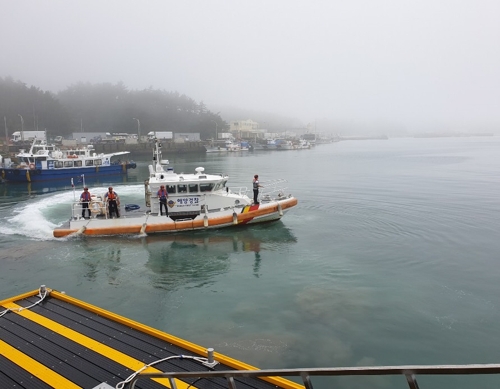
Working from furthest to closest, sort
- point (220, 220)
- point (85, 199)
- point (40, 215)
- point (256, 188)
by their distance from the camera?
point (40, 215)
point (256, 188)
point (85, 199)
point (220, 220)

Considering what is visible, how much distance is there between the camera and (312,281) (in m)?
12.3

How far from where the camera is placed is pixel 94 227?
1789cm

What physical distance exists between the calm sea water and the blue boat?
1823 centimetres

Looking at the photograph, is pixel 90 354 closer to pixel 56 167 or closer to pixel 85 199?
pixel 85 199

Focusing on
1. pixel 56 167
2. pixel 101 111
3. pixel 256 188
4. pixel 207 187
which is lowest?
pixel 256 188

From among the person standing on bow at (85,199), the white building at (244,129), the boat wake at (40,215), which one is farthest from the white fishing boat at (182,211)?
the white building at (244,129)

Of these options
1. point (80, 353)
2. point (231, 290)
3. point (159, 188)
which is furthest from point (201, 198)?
point (80, 353)

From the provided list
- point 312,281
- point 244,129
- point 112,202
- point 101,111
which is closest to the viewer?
point 312,281

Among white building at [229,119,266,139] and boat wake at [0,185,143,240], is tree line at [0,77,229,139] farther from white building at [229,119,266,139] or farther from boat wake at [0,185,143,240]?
boat wake at [0,185,143,240]

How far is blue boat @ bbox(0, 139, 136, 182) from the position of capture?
39.9 m

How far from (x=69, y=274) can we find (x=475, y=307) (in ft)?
40.8

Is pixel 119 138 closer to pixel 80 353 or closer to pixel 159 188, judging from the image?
pixel 159 188

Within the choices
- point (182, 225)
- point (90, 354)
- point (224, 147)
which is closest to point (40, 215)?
point (182, 225)

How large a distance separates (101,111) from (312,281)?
151 meters
